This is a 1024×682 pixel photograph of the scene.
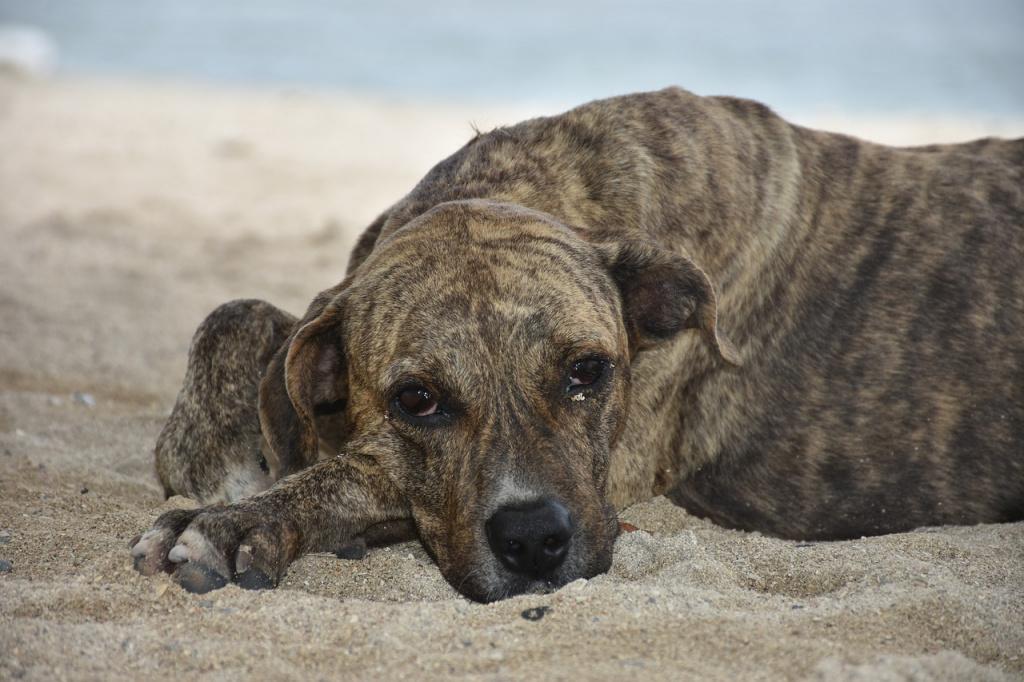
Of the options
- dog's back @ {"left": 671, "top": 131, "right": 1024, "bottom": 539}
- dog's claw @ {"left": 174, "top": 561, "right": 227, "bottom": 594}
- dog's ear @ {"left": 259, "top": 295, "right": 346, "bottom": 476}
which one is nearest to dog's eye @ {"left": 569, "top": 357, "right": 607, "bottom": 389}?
dog's ear @ {"left": 259, "top": 295, "right": 346, "bottom": 476}

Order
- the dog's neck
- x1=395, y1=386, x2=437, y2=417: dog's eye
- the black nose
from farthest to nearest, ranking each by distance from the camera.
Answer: the dog's neck < x1=395, y1=386, x2=437, y2=417: dog's eye < the black nose

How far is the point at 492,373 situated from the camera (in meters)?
3.31

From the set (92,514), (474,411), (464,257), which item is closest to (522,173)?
(464,257)

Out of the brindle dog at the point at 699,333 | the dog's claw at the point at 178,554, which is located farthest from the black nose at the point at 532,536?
the dog's claw at the point at 178,554

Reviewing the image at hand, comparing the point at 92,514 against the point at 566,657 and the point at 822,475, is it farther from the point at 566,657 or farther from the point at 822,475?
the point at 822,475

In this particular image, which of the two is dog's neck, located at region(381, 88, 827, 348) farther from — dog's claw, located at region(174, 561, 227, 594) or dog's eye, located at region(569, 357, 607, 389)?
dog's claw, located at region(174, 561, 227, 594)

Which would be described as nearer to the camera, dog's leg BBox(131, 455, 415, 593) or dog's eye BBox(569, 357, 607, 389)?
dog's leg BBox(131, 455, 415, 593)

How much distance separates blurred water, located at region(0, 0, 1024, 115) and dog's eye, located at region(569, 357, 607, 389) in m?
17.1

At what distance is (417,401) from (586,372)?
511mm

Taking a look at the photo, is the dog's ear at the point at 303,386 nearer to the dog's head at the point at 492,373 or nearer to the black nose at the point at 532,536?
the dog's head at the point at 492,373

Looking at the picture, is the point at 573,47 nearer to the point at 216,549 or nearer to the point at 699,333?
the point at 699,333

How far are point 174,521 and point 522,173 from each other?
170 centimetres

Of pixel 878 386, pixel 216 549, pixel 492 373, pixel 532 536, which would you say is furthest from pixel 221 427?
pixel 878 386

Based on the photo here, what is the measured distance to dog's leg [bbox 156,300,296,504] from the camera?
4.21 meters
